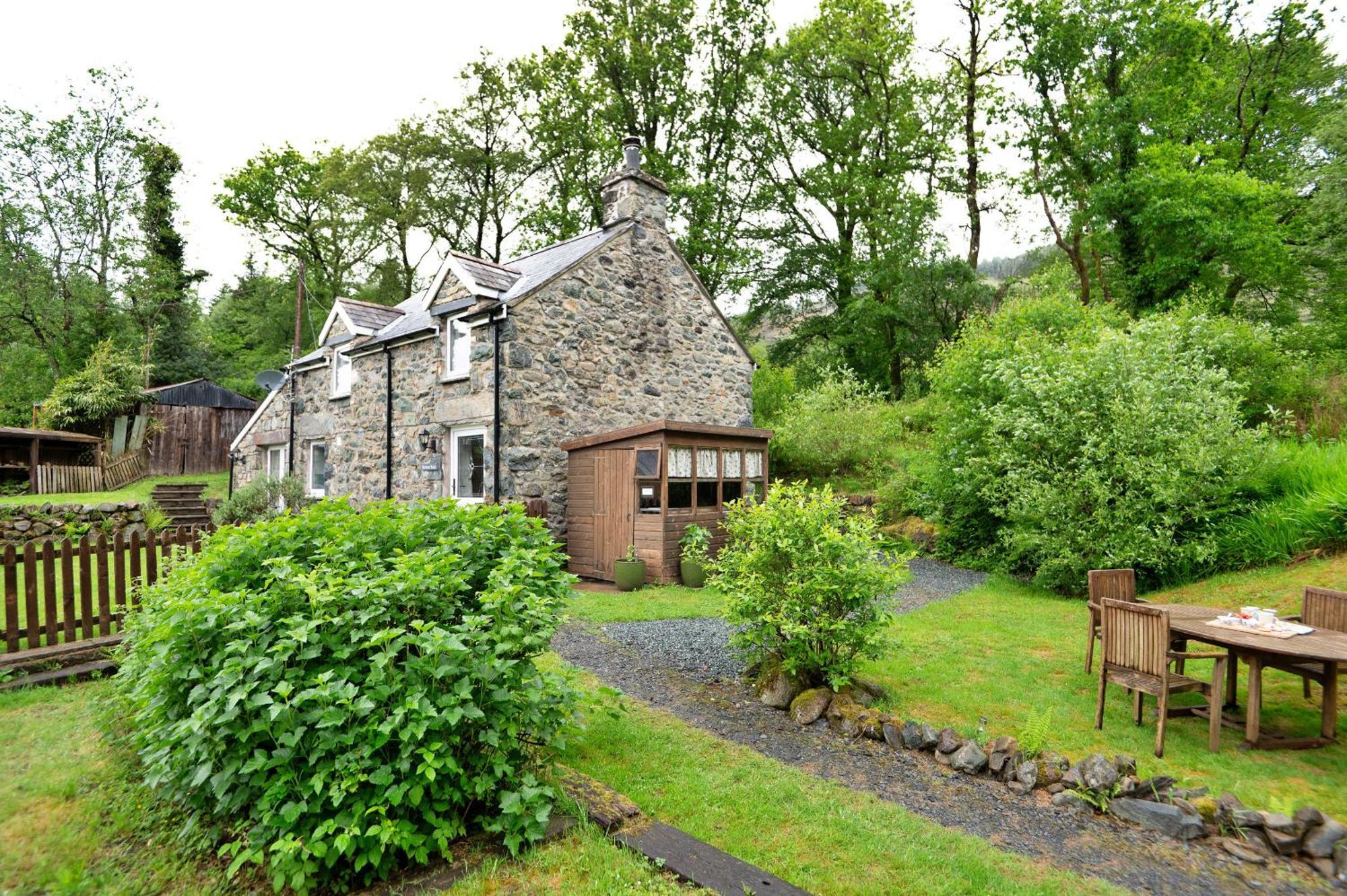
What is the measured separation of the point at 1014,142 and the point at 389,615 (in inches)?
1015

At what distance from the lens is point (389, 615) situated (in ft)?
10.8

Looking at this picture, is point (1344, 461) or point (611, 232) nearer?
point (1344, 461)

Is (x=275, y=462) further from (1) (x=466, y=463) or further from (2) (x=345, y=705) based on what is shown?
(2) (x=345, y=705)

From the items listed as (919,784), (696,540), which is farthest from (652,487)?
(919,784)

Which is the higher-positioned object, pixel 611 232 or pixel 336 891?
pixel 611 232

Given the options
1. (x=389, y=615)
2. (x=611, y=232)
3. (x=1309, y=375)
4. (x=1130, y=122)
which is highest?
(x=1130, y=122)

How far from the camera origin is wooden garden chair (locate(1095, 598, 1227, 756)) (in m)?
4.72

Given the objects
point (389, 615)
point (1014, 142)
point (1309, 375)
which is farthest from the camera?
point (1014, 142)

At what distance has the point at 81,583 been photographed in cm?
624

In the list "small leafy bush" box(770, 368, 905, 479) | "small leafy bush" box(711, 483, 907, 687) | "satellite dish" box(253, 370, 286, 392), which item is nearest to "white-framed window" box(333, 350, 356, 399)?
"satellite dish" box(253, 370, 286, 392)

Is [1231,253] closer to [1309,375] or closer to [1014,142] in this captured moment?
[1309,375]

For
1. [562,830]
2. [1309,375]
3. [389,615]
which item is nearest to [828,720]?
[562,830]

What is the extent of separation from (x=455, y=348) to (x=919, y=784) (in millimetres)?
12042

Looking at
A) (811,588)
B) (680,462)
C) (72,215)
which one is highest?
(72,215)
